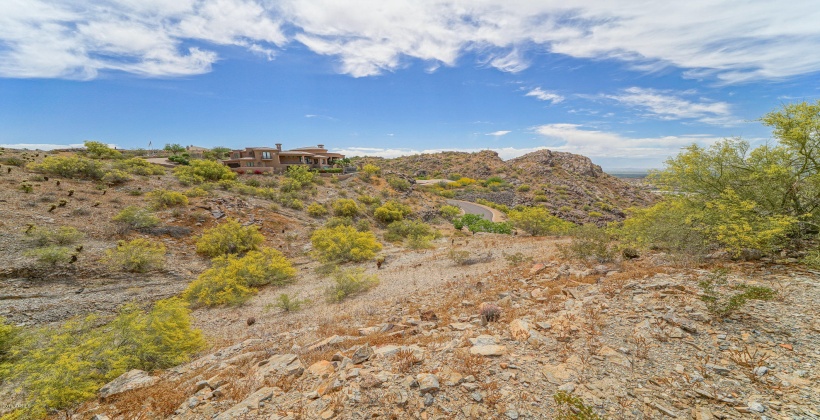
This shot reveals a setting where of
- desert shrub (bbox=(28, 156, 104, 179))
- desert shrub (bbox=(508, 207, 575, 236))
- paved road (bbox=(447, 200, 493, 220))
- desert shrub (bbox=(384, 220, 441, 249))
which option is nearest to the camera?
desert shrub (bbox=(508, 207, 575, 236))

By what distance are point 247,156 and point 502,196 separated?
40904 millimetres

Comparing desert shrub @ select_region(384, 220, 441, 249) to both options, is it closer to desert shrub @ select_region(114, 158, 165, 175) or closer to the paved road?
the paved road

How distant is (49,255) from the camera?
13.3 meters

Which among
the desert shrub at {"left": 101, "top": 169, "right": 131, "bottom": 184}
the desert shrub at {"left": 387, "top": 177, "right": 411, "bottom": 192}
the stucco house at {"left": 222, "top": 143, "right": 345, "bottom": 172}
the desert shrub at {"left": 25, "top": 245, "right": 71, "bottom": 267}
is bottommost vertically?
the desert shrub at {"left": 25, "top": 245, "right": 71, "bottom": 267}

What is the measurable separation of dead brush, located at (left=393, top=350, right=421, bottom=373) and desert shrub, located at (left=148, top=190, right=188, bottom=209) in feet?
77.1

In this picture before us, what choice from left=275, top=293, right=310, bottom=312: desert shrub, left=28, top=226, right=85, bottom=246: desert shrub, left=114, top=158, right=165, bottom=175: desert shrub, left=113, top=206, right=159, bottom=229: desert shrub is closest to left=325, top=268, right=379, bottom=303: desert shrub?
left=275, top=293, right=310, bottom=312: desert shrub

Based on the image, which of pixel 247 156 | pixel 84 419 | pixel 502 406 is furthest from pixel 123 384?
pixel 247 156

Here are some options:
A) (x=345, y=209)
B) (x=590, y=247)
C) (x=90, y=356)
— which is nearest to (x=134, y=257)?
(x=90, y=356)

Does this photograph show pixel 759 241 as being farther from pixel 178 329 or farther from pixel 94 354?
pixel 94 354

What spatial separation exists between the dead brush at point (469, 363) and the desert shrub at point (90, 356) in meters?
6.52

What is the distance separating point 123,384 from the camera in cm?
589

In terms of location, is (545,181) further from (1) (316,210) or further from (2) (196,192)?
(2) (196,192)

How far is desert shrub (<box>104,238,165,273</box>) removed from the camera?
1459 cm

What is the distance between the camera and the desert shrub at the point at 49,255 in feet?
43.8
